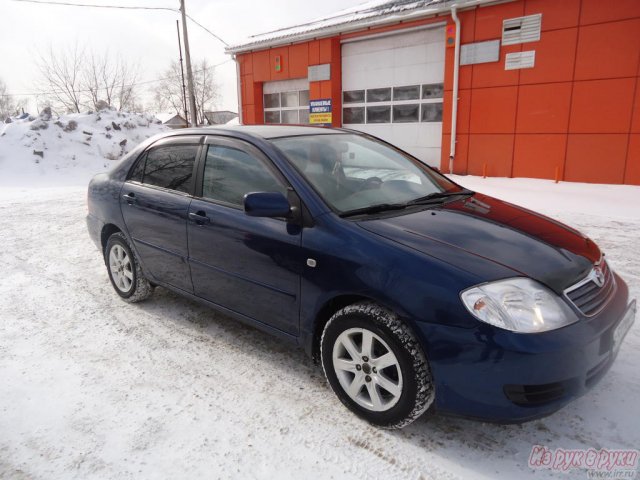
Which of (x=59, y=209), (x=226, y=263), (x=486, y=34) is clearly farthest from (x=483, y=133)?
(x=226, y=263)

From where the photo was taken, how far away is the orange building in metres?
10.9

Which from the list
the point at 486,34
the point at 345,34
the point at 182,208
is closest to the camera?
the point at 182,208

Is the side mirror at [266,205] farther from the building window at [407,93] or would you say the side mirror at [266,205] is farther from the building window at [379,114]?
the building window at [379,114]

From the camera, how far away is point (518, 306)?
2117mm

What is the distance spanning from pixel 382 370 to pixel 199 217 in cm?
169

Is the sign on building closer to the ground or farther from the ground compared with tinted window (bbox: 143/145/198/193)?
farther from the ground

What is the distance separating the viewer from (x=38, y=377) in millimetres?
3064

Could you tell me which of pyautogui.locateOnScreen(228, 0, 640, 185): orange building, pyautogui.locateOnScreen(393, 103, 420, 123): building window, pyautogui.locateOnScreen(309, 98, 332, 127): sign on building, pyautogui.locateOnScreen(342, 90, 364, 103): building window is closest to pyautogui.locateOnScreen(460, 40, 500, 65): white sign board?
pyautogui.locateOnScreen(228, 0, 640, 185): orange building

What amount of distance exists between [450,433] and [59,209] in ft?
29.2

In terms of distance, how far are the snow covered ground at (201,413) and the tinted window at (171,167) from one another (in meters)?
1.16

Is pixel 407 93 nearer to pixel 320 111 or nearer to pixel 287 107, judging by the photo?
pixel 320 111

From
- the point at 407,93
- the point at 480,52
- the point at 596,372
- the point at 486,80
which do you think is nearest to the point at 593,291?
the point at 596,372

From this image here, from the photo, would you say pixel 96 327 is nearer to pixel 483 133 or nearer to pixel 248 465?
pixel 248 465

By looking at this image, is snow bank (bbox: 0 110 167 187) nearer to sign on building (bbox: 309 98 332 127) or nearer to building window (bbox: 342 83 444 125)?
sign on building (bbox: 309 98 332 127)
